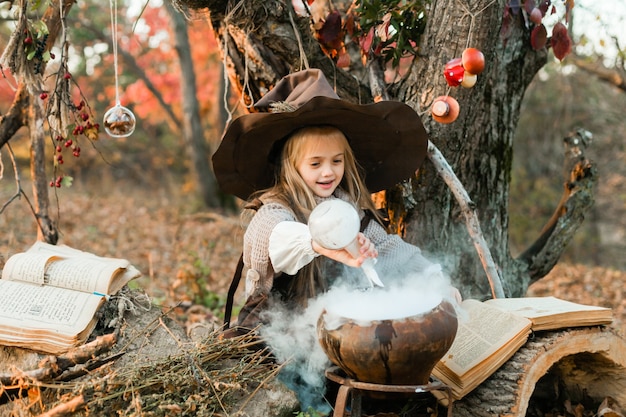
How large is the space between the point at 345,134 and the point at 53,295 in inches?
64.2

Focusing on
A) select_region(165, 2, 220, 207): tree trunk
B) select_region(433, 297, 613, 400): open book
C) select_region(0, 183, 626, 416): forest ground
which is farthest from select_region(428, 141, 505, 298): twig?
select_region(165, 2, 220, 207): tree trunk

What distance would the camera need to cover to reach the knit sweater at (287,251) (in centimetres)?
264

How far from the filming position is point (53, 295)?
300 centimetres

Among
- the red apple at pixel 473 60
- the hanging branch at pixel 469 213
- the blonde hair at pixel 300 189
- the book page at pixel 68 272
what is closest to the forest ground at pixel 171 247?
the book page at pixel 68 272

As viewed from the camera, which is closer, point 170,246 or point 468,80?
point 468,80

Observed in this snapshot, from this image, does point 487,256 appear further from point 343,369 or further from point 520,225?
point 520,225

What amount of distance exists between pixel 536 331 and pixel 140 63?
12.7 m

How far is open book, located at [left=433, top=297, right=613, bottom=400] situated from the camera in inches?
107

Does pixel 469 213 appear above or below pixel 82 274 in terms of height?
above

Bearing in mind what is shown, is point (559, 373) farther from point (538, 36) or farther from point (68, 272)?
point (68, 272)

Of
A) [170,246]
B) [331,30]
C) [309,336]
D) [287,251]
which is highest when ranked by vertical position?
[331,30]

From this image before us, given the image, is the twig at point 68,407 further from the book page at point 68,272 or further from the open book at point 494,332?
the open book at point 494,332

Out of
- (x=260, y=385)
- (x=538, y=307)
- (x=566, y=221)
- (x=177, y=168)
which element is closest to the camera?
(x=260, y=385)

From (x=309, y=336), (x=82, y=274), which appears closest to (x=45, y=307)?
(x=82, y=274)
